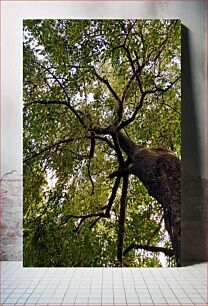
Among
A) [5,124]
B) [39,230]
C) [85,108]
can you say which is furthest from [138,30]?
[39,230]

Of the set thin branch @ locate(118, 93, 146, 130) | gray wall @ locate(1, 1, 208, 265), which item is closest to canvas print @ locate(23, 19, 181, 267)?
thin branch @ locate(118, 93, 146, 130)

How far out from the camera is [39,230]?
4.29 m

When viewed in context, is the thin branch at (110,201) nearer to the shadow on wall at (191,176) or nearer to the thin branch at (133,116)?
the thin branch at (133,116)

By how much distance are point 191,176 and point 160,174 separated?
0.33 m

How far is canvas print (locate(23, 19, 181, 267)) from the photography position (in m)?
4.26

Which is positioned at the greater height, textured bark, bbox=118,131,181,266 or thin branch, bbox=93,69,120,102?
thin branch, bbox=93,69,120,102

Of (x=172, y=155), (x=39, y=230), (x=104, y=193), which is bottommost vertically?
(x=39, y=230)

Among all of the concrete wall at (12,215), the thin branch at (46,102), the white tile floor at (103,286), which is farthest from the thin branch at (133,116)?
the white tile floor at (103,286)

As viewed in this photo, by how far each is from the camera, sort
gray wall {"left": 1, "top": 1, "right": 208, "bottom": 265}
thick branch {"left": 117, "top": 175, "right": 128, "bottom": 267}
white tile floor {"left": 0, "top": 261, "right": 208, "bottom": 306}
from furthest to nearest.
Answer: gray wall {"left": 1, "top": 1, "right": 208, "bottom": 265}
thick branch {"left": 117, "top": 175, "right": 128, "bottom": 267}
white tile floor {"left": 0, "top": 261, "right": 208, "bottom": 306}

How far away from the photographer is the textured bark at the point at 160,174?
4258 mm

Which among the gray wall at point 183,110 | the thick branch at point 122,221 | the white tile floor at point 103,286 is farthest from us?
the gray wall at point 183,110

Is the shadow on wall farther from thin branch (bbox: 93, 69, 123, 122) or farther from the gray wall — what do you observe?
thin branch (bbox: 93, 69, 123, 122)

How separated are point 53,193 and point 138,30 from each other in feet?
5.20

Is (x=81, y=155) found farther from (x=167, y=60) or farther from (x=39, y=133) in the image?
(x=167, y=60)
